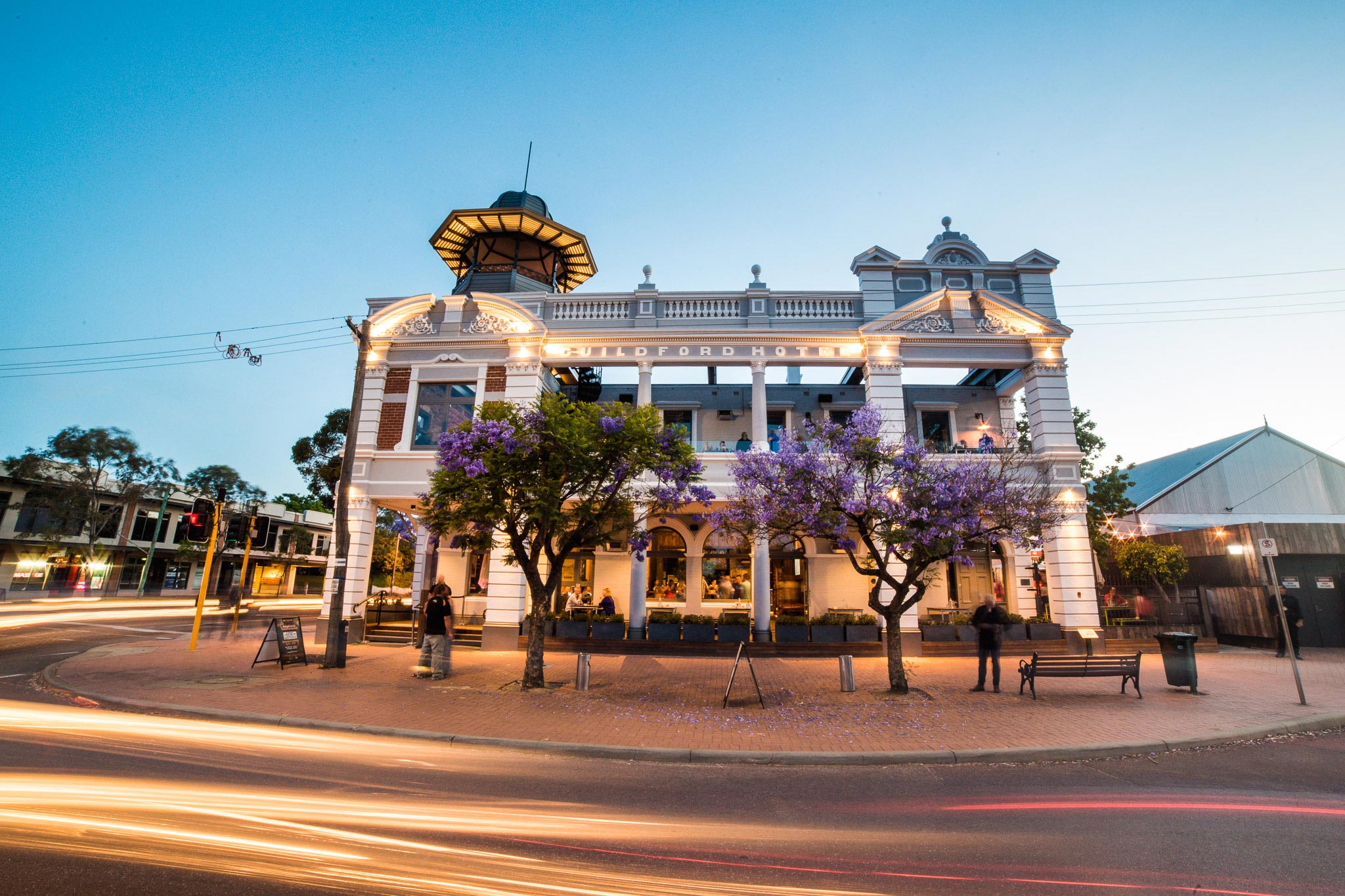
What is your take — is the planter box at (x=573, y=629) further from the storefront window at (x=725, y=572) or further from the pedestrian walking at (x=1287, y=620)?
the pedestrian walking at (x=1287, y=620)

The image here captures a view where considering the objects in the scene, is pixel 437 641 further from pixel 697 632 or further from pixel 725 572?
pixel 725 572

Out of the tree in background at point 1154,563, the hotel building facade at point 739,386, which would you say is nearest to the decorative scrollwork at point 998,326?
the hotel building facade at point 739,386

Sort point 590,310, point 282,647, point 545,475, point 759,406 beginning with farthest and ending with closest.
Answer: point 590,310 → point 759,406 → point 282,647 → point 545,475

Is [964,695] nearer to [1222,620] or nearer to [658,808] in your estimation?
[658,808]

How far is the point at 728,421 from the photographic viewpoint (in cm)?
2220

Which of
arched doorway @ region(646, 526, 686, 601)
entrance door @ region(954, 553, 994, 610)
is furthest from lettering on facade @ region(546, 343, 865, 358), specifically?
entrance door @ region(954, 553, 994, 610)

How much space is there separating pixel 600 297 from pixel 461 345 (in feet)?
15.8

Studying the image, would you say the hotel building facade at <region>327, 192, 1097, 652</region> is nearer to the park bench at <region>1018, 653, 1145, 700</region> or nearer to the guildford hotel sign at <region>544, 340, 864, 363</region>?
the guildford hotel sign at <region>544, 340, 864, 363</region>

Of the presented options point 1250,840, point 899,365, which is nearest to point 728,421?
point 899,365

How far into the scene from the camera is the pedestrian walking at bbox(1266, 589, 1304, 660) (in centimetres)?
1554

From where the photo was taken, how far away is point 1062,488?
17.8m

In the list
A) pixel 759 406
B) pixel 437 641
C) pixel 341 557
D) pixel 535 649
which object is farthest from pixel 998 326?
pixel 341 557

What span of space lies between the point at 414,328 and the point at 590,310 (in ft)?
19.2

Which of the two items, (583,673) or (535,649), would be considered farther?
(535,649)
